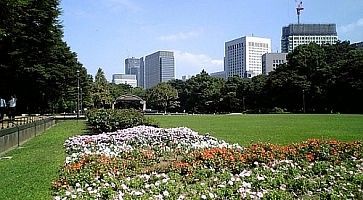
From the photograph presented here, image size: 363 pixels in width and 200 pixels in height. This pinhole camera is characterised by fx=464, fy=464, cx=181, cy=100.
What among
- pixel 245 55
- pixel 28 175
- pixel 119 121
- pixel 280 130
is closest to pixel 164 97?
pixel 245 55

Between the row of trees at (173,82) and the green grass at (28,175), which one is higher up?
the row of trees at (173,82)

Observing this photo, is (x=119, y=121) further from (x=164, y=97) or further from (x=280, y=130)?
(x=164, y=97)

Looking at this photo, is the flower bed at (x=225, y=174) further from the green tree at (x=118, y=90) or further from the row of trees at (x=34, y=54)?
the green tree at (x=118, y=90)

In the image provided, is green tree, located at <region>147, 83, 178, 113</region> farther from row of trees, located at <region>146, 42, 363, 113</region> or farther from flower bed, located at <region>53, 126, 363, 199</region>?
flower bed, located at <region>53, 126, 363, 199</region>

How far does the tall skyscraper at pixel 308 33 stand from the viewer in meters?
160

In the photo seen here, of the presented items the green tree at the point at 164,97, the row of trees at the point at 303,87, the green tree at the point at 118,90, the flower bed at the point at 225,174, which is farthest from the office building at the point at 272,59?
the flower bed at the point at 225,174

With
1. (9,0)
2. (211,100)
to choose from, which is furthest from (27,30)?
(211,100)

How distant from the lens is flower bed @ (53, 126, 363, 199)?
7402mm

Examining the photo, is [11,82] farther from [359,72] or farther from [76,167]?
[359,72]

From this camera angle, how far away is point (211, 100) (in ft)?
352

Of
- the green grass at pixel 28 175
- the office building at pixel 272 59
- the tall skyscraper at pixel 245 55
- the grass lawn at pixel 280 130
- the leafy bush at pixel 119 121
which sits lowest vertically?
the green grass at pixel 28 175

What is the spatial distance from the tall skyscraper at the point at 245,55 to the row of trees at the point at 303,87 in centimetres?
7000

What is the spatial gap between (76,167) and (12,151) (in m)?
9.46

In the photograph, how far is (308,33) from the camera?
160250 mm
